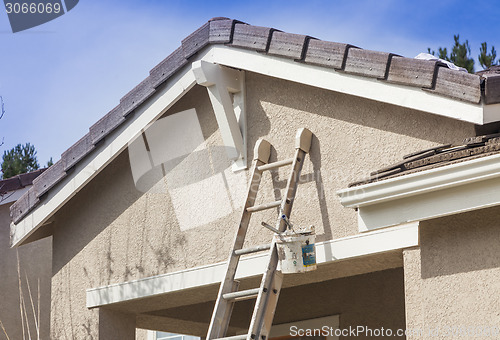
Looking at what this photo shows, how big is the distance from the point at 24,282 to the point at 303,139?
623 cm

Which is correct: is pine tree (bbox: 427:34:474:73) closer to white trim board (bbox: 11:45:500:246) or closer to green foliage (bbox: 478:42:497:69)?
green foliage (bbox: 478:42:497:69)

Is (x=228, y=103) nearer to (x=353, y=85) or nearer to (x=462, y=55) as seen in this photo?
(x=353, y=85)

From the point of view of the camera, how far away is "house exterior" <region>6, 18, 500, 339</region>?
17.7 ft

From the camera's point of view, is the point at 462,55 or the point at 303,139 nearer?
the point at 303,139

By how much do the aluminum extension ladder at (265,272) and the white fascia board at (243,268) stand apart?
0.34m

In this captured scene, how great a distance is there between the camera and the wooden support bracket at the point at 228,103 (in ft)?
23.2

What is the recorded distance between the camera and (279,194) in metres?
6.87

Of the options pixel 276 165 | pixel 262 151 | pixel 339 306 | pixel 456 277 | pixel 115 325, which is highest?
pixel 262 151

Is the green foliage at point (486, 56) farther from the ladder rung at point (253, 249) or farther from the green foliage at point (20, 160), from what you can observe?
the green foliage at point (20, 160)

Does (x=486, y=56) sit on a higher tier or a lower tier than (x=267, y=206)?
higher

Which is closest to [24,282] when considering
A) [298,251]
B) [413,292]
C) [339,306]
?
[339,306]

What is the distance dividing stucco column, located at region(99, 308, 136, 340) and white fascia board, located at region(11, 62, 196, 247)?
128cm

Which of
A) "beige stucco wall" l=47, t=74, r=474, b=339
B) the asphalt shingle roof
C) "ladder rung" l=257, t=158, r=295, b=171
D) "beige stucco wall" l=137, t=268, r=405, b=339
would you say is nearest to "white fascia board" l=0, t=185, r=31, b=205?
the asphalt shingle roof

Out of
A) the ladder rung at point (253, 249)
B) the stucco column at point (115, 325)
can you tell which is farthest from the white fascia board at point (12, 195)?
the ladder rung at point (253, 249)
